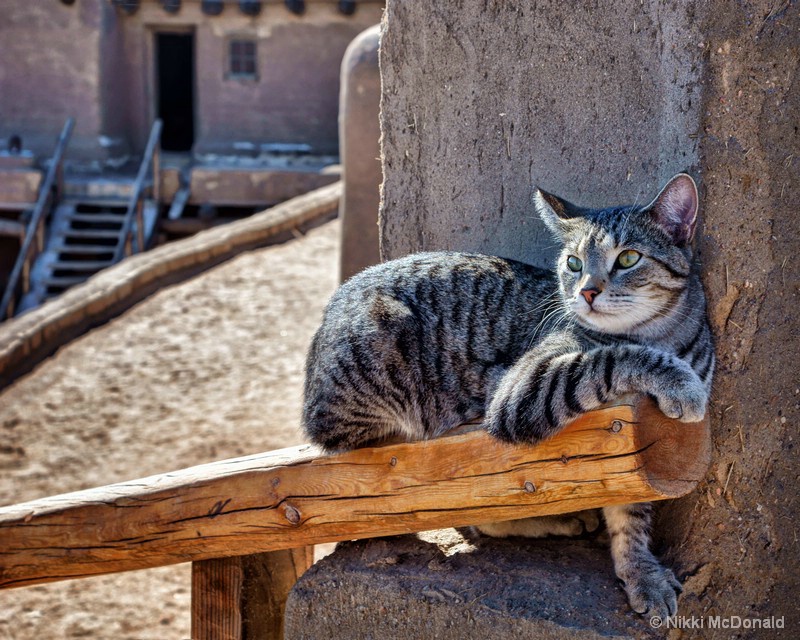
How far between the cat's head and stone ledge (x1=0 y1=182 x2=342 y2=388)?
19.6ft

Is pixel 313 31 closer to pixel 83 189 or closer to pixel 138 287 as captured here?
pixel 83 189

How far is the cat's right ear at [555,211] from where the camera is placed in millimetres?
2434

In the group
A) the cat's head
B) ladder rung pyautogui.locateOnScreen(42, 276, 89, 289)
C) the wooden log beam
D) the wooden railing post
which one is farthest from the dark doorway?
the cat's head

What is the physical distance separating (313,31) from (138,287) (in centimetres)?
771

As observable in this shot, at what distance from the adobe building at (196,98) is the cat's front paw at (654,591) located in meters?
12.5

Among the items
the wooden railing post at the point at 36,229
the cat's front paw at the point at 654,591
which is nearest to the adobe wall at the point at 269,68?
the wooden railing post at the point at 36,229

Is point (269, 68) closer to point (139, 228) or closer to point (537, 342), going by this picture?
point (139, 228)

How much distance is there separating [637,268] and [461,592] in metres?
0.93

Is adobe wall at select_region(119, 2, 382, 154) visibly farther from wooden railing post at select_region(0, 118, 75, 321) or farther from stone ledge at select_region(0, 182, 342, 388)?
stone ledge at select_region(0, 182, 342, 388)

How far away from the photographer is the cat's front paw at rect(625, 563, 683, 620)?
221 centimetres

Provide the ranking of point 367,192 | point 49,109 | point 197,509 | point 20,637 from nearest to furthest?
1. point 197,509
2. point 20,637
3. point 367,192
4. point 49,109

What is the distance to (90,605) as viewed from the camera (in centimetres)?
455

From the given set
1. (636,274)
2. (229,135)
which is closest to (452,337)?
(636,274)

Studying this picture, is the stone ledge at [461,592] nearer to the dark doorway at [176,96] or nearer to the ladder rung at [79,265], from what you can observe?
the ladder rung at [79,265]
